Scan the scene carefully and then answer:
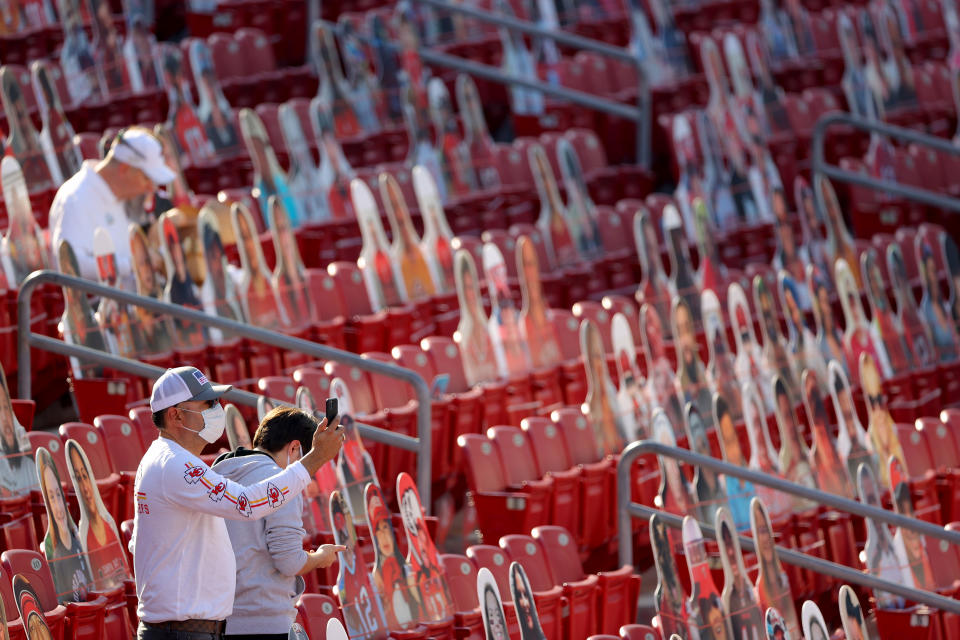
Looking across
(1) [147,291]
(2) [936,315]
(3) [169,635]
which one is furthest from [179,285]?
(2) [936,315]

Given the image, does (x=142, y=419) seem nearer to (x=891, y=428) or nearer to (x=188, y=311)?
(x=188, y=311)

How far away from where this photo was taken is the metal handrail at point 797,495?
3.65 metres

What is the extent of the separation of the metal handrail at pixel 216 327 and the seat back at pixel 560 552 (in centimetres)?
29

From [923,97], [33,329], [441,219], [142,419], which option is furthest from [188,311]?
[923,97]

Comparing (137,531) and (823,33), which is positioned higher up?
(823,33)

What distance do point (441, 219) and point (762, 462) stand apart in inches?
50.6

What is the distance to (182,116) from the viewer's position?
535 centimetres

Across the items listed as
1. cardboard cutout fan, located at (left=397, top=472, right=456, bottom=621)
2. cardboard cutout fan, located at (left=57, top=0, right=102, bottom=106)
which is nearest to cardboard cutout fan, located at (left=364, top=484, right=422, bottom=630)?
cardboard cutout fan, located at (left=397, top=472, right=456, bottom=621)

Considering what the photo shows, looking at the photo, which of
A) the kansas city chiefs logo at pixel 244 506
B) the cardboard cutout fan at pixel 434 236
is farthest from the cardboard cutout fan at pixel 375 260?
the kansas city chiefs logo at pixel 244 506

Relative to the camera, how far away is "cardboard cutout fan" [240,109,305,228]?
199 inches

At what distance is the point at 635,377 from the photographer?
4523 mm

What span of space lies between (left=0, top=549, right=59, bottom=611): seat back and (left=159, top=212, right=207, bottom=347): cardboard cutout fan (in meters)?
1.15

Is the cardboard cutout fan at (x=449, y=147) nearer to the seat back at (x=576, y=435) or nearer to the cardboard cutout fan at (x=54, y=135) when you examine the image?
the cardboard cutout fan at (x=54, y=135)

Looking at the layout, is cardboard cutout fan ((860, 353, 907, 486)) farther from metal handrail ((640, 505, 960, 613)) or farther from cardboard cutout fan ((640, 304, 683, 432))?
metal handrail ((640, 505, 960, 613))
